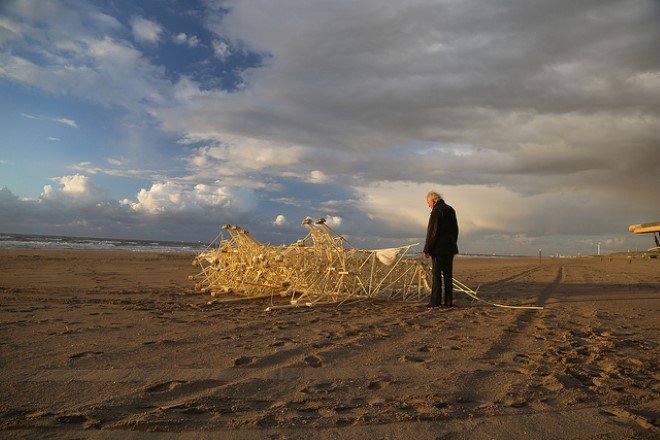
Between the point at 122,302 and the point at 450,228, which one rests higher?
the point at 450,228

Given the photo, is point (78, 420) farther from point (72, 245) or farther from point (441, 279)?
point (72, 245)

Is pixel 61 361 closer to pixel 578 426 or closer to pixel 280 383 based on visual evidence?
pixel 280 383

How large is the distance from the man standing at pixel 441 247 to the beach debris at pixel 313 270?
31 centimetres

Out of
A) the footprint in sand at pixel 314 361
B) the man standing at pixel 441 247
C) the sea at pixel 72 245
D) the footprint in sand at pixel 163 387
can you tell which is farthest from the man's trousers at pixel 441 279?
the sea at pixel 72 245

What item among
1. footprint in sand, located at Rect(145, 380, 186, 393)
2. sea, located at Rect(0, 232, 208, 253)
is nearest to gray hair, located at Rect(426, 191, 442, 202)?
footprint in sand, located at Rect(145, 380, 186, 393)

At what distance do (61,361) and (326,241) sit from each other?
4.52 meters

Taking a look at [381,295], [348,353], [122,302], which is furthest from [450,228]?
[122,302]

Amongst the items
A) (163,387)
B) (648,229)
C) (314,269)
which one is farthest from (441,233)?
(648,229)

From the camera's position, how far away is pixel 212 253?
27.9 feet

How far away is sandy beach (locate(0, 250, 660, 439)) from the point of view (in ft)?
7.74

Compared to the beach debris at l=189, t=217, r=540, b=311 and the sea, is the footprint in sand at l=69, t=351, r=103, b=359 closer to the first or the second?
the beach debris at l=189, t=217, r=540, b=311

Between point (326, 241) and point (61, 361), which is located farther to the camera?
point (326, 241)

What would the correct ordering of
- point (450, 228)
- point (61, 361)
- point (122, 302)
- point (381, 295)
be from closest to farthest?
point (61, 361) < point (122, 302) < point (450, 228) < point (381, 295)

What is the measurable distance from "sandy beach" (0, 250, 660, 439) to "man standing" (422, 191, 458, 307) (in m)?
0.94
